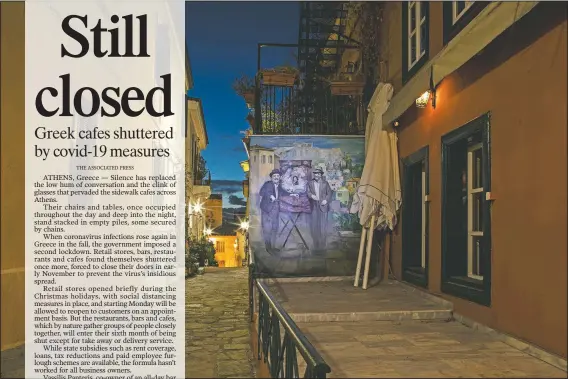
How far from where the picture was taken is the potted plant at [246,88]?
9633mm

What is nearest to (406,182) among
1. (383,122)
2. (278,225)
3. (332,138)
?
(383,122)

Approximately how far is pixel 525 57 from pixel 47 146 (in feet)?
12.4

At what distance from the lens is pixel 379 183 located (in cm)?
→ 656

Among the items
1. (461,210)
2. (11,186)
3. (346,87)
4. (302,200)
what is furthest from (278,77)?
(11,186)

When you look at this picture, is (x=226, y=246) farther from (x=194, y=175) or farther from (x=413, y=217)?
(x=413, y=217)

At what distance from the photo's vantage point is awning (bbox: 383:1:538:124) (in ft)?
11.1

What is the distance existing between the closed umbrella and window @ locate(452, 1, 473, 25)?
1657 millimetres

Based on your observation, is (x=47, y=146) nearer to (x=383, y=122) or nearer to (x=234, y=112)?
(x=383, y=122)

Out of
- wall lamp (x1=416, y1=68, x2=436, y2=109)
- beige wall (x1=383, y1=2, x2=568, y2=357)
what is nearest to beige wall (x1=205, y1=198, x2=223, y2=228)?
wall lamp (x1=416, y1=68, x2=436, y2=109)

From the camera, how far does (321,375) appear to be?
2002 millimetres

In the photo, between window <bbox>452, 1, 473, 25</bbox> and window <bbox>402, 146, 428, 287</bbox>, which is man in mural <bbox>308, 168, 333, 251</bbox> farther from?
window <bbox>452, 1, 473, 25</bbox>

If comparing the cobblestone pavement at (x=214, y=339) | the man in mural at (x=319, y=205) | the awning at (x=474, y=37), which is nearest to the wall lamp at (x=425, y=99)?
the awning at (x=474, y=37)

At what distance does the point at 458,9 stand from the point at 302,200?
3816 millimetres

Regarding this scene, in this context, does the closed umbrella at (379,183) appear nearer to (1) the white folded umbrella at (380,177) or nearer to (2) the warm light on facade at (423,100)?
(1) the white folded umbrella at (380,177)
